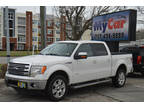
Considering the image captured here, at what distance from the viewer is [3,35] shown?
220ft

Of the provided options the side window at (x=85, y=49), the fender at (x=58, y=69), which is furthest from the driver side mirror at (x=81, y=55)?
the fender at (x=58, y=69)

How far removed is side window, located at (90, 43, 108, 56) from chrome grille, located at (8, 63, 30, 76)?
8.76 ft

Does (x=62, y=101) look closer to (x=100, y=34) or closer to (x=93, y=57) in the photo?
(x=93, y=57)

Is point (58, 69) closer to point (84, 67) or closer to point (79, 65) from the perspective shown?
point (79, 65)

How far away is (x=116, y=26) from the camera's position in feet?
40.4

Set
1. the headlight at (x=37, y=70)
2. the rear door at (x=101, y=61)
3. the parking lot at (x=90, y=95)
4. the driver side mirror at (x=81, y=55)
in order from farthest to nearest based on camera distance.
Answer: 1. the rear door at (x=101, y=61)
2. the driver side mirror at (x=81, y=55)
3. the parking lot at (x=90, y=95)
4. the headlight at (x=37, y=70)

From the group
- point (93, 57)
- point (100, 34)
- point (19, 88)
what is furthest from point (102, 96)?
point (100, 34)

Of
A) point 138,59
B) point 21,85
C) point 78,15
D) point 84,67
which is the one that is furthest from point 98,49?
point 78,15

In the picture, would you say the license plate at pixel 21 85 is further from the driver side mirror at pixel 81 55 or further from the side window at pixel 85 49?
the side window at pixel 85 49

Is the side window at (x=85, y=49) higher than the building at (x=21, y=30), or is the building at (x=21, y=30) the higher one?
the building at (x=21, y=30)

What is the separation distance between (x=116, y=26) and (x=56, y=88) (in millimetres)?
7489

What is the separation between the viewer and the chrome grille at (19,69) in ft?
19.1

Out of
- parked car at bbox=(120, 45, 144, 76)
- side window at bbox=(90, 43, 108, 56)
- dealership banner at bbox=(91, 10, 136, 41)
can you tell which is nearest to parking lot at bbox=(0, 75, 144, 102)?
side window at bbox=(90, 43, 108, 56)

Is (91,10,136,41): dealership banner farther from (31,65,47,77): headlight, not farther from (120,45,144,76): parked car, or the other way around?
(31,65,47,77): headlight
